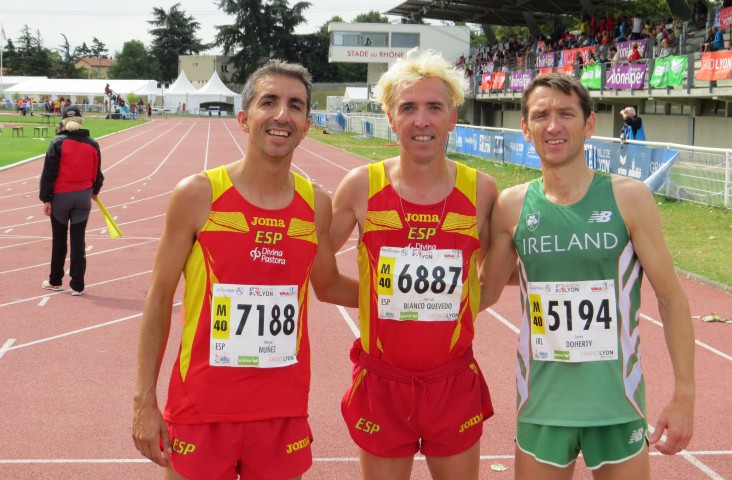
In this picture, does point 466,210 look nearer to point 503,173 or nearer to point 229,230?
point 229,230

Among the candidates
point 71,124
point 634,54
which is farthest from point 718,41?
point 71,124

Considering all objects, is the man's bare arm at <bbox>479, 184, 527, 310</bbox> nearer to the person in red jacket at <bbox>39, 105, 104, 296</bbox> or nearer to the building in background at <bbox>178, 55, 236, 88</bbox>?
the person in red jacket at <bbox>39, 105, 104, 296</bbox>

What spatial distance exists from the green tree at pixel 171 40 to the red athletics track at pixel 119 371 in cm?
10902

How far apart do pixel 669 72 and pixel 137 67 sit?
106904mm

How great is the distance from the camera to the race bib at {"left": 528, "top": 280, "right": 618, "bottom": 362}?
2922mm

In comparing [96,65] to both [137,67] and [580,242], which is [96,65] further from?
[580,242]

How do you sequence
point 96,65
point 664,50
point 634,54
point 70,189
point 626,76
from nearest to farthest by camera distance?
point 70,189
point 664,50
point 626,76
point 634,54
point 96,65

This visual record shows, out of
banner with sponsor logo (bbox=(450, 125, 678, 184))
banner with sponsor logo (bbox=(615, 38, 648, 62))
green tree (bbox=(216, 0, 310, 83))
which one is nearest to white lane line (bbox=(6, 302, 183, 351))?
banner with sponsor logo (bbox=(450, 125, 678, 184))

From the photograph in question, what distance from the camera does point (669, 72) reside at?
949 inches

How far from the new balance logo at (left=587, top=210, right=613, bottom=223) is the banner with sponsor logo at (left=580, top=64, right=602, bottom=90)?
27029mm

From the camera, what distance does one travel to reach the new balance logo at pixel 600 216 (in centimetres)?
296

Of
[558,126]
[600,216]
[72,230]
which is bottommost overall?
[72,230]

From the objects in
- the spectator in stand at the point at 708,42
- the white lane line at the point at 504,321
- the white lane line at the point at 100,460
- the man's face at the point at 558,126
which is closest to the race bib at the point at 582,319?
the man's face at the point at 558,126

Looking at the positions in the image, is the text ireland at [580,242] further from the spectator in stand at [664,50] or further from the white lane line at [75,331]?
the spectator in stand at [664,50]
